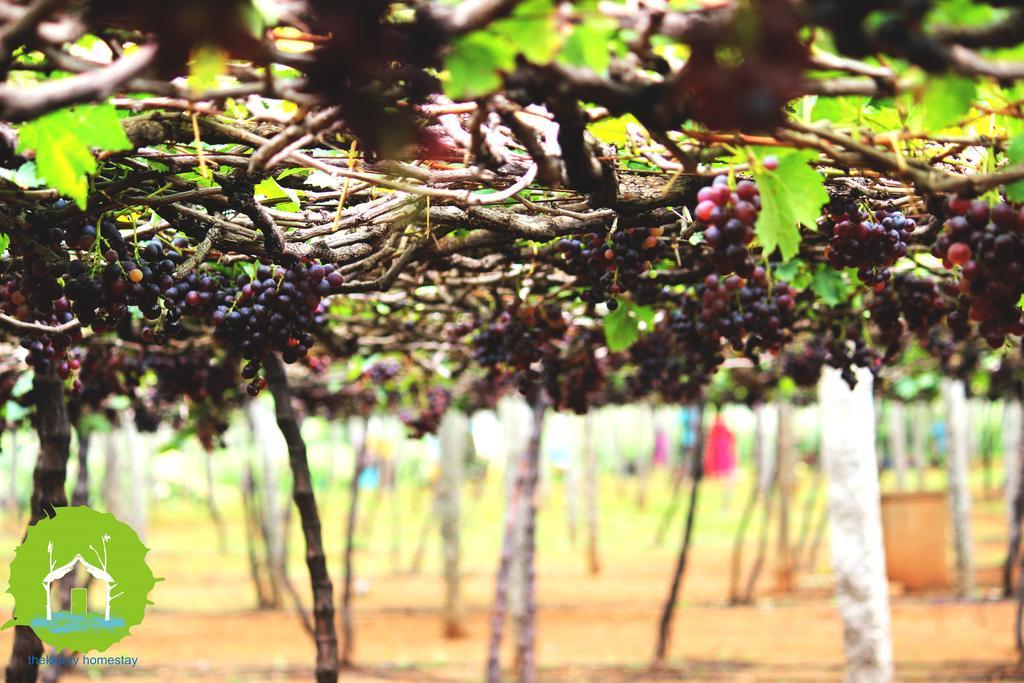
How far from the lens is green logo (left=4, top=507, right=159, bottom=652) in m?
3.28

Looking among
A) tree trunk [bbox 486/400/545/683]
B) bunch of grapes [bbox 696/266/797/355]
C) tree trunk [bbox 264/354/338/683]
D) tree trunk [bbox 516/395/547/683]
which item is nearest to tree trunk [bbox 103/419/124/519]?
tree trunk [bbox 486/400/545/683]

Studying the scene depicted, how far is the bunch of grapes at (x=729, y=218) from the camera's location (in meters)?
1.67

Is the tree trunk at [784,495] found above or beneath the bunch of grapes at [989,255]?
beneath

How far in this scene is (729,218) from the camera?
5.53ft

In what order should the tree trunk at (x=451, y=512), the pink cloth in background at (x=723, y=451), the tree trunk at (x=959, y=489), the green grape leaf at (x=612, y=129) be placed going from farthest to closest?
the pink cloth in background at (x=723, y=451) → the tree trunk at (x=959, y=489) → the tree trunk at (x=451, y=512) → the green grape leaf at (x=612, y=129)

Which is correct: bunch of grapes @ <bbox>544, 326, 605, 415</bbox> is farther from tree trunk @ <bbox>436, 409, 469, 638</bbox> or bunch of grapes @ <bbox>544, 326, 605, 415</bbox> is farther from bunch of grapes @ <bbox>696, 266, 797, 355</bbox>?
tree trunk @ <bbox>436, 409, 469, 638</bbox>

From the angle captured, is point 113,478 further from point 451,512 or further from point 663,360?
point 663,360

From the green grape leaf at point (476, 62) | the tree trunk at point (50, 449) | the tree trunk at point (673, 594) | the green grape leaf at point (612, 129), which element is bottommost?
the tree trunk at point (673, 594)

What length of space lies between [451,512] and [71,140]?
34.2ft

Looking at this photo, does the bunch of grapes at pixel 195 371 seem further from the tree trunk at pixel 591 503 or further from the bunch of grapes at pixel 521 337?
the tree trunk at pixel 591 503

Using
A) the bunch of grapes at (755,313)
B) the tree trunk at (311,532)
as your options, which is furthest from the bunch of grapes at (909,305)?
the tree trunk at (311,532)

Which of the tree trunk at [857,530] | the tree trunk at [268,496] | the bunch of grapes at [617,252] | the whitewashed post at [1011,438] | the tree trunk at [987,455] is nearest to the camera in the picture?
the bunch of grapes at [617,252]

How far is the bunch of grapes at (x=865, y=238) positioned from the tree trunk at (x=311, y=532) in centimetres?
247

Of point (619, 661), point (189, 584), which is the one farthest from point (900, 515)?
point (189, 584)
